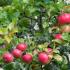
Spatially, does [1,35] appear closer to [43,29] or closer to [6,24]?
[6,24]

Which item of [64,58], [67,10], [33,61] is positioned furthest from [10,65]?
[67,10]

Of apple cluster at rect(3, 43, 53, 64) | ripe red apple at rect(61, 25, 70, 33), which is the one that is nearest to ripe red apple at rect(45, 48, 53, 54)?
apple cluster at rect(3, 43, 53, 64)

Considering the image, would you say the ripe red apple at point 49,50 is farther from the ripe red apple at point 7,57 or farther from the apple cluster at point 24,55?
the ripe red apple at point 7,57

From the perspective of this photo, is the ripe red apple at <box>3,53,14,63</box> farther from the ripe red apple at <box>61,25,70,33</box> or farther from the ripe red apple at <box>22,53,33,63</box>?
the ripe red apple at <box>61,25,70,33</box>

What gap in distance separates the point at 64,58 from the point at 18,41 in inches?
11.4

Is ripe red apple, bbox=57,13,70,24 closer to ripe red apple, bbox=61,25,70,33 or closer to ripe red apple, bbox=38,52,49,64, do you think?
ripe red apple, bbox=61,25,70,33

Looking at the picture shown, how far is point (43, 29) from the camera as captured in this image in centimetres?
160

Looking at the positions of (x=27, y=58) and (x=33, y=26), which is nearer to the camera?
(x=27, y=58)

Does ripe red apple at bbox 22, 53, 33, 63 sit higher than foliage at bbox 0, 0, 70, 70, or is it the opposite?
foliage at bbox 0, 0, 70, 70

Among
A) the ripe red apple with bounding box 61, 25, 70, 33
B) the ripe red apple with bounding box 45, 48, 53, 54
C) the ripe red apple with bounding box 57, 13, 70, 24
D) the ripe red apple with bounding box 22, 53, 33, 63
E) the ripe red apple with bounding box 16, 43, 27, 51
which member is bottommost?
the ripe red apple with bounding box 22, 53, 33, 63

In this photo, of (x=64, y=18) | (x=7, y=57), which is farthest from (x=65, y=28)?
(x=7, y=57)

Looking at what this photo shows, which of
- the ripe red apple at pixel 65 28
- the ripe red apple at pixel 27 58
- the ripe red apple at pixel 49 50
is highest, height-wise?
the ripe red apple at pixel 65 28

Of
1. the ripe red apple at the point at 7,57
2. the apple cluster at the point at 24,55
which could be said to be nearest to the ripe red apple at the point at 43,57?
the apple cluster at the point at 24,55

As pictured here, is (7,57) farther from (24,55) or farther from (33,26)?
(33,26)
